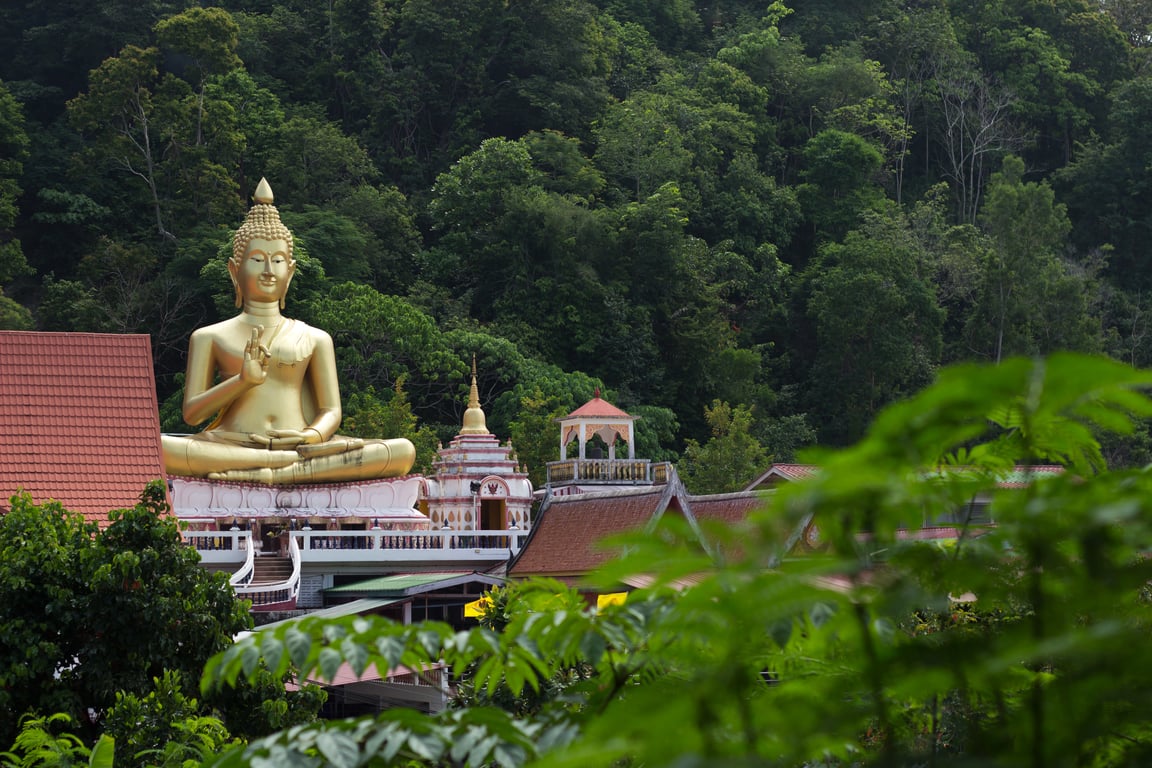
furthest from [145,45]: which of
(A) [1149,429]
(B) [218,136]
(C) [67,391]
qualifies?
(C) [67,391]

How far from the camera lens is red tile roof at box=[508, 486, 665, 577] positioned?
16609 mm

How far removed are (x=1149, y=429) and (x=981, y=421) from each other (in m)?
35.9

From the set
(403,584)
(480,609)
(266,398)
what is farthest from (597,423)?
(480,609)

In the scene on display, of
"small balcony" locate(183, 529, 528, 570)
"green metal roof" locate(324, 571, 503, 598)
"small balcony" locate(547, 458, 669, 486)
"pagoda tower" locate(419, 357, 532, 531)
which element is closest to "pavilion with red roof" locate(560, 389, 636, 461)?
"small balcony" locate(547, 458, 669, 486)

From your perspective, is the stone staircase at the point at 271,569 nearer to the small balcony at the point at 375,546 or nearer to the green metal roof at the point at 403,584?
the small balcony at the point at 375,546

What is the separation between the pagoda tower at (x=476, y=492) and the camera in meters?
22.5

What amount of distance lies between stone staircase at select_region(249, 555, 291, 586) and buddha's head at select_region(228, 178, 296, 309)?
11.9ft

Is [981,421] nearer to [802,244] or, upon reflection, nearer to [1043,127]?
[802,244]

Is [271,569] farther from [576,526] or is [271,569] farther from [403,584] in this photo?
[576,526]

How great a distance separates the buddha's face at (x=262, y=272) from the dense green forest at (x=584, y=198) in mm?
8154

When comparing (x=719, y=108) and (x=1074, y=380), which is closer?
(x=1074, y=380)

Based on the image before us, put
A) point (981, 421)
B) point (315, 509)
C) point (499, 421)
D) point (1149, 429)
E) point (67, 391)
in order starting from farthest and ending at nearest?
point (1149, 429) < point (499, 421) < point (315, 509) < point (67, 391) < point (981, 421)

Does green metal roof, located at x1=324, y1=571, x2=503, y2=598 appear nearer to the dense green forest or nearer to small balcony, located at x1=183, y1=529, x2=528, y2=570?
small balcony, located at x1=183, y1=529, x2=528, y2=570

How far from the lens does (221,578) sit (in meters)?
8.62
